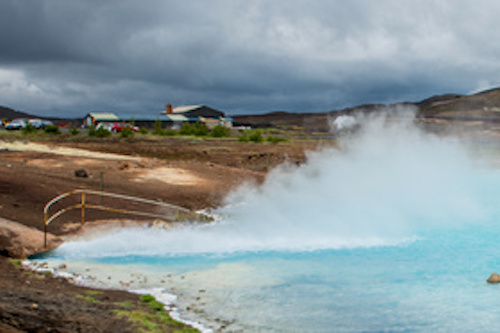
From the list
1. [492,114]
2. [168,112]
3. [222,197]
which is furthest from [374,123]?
[168,112]

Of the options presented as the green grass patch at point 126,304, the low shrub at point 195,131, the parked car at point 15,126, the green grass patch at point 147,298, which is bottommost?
the green grass patch at point 147,298

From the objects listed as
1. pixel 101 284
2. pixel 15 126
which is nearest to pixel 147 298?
pixel 101 284

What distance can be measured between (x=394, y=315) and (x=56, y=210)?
1455 cm

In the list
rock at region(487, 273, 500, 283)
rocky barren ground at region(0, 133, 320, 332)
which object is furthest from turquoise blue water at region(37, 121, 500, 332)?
rocky barren ground at region(0, 133, 320, 332)

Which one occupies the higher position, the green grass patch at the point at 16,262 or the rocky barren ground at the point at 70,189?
the rocky barren ground at the point at 70,189

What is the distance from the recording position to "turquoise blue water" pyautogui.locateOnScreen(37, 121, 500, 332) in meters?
12.6

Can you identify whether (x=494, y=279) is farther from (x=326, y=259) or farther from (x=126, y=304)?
(x=126, y=304)

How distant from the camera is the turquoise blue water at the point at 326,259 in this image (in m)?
12.6

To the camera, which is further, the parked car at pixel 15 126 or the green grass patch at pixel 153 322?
the parked car at pixel 15 126

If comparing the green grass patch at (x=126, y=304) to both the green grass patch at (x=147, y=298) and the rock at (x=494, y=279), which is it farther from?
the rock at (x=494, y=279)

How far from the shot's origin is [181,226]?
22.3 metres

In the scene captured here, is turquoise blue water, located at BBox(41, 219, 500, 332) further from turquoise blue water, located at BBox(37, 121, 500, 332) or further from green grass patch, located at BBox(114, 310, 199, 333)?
green grass patch, located at BBox(114, 310, 199, 333)

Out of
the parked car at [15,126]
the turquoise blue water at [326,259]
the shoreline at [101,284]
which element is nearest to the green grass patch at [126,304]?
the shoreline at [101,284]

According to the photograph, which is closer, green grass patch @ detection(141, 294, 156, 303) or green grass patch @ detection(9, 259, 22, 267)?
green grass patch @ detection(141, 294, 156, 303)
